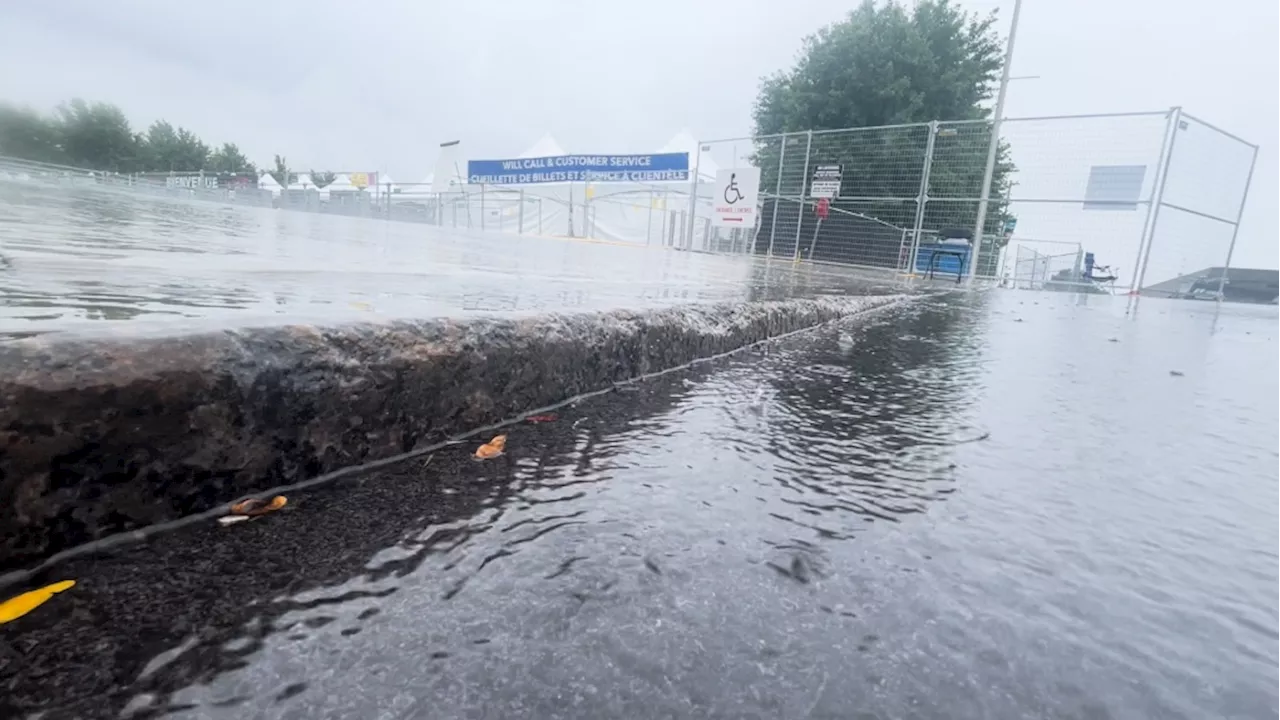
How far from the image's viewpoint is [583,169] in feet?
71.6

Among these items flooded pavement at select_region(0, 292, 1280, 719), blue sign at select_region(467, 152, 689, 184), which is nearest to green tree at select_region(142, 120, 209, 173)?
blue sign at select_region(467, 152, 689, 184)

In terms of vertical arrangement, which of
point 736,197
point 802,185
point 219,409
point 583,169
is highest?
point 583,169

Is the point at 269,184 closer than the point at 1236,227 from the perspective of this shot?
No

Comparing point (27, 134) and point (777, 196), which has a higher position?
point (777, 196)

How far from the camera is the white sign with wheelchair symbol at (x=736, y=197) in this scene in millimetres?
12664

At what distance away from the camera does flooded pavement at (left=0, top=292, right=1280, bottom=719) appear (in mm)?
668

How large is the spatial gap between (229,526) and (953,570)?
1100 millimetres

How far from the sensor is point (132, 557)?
32.4 inches

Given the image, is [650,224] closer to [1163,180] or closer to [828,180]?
[828,180]

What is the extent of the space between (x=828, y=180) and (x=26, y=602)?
12831mm

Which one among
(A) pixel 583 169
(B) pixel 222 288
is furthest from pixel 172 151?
(B) pixel 222 288

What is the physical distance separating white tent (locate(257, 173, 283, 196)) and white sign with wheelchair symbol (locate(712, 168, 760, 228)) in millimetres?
21207

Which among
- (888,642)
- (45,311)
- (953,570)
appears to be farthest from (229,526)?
(953,570)

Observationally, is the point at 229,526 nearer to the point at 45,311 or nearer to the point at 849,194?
the point at 45,311
